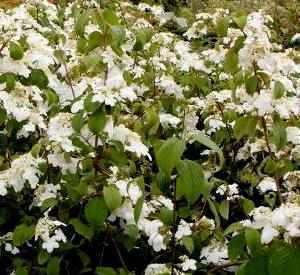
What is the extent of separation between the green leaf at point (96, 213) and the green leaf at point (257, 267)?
1.56ft

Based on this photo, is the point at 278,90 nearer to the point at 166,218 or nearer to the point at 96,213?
the point at 166,218

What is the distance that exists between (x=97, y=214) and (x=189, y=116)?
49.7 inches

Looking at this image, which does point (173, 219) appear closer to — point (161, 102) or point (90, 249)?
point (90, 249)

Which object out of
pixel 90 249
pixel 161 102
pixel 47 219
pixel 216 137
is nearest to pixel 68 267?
pixel 90 249

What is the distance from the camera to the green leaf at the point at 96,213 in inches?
67.7

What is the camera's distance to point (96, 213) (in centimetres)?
173

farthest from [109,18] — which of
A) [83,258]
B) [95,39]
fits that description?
[83,258]

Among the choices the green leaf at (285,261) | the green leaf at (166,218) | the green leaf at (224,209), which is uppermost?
the green leaf at (285,261)

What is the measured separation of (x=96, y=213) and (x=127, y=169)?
0.37 metres

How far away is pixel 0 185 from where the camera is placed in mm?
1957

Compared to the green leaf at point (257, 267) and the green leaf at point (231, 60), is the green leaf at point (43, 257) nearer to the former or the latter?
the green leaf at point (257, 267)

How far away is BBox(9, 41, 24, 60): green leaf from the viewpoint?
2123mm

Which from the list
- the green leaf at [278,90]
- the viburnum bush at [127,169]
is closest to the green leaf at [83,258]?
the viburnum bush at [127,169]

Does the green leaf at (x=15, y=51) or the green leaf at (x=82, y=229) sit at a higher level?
the green leaf at (x=15, y=51)
